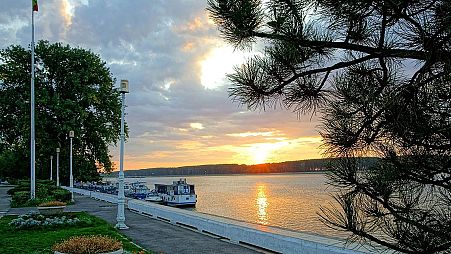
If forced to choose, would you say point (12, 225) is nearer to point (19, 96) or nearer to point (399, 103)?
point (399, 103)

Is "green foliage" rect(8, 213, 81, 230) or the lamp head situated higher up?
the lamp head

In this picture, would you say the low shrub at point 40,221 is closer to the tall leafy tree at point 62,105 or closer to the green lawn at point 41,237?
the green lawn at point 41,237

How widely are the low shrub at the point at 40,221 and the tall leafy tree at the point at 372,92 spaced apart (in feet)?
42.9

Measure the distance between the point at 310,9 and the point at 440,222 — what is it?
1.62 meters

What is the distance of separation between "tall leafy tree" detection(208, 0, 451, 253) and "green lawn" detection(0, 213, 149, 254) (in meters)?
7.51

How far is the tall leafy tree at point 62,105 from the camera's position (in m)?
39.2

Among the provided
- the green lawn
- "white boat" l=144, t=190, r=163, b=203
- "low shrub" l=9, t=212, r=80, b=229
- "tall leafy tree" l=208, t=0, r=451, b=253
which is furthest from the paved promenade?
"white boat" l=144, t=190, r=163, b=203

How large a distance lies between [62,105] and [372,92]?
39198 millimetres

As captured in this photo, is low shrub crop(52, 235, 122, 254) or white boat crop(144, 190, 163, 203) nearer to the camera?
low shrub crop(52, 235, 122, 254)

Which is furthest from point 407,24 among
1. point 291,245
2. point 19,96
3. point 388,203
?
point 19,96

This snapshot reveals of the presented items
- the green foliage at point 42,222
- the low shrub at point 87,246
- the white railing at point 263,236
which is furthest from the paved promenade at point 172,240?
the low shrub at point 87,246

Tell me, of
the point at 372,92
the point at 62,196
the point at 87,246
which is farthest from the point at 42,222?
the point at 372,92

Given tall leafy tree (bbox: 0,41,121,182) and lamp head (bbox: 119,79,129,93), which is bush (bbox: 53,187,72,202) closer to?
tall leafy tree (bbox: 0,41,121,182)

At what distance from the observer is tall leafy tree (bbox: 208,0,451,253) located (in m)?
2.65
